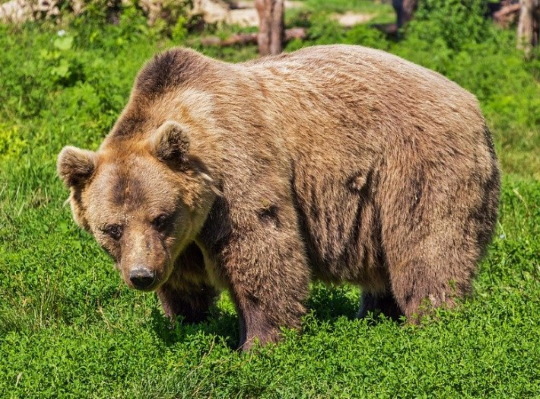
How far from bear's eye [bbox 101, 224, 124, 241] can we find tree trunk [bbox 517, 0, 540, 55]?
1061 cm

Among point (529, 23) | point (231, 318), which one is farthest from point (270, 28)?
point (231, 318)

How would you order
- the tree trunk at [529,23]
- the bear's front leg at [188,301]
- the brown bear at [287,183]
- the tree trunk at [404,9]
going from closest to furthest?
the brown bear at [287,183] < the bear's front leg at [188,301] < the tree trunk at [529,23] < the tree trunk at [404,9]

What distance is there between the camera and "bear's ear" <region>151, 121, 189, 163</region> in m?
5.93

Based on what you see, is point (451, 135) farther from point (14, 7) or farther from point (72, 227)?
point (14, 7)

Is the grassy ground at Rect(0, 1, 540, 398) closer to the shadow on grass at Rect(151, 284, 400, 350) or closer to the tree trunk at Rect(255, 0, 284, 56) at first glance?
the shadow on grass at Rect(151, 284, 400, 350)

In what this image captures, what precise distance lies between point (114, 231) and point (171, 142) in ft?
1.95

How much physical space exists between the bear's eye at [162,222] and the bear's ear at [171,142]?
0.33 m

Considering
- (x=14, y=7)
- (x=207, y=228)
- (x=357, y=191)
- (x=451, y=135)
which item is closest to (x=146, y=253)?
(x=207, y=228)

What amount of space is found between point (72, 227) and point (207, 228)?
2.52 metres

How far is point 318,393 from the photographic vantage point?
564cm

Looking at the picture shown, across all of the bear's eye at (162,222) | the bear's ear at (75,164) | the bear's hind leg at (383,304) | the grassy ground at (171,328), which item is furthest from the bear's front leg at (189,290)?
the bear's hind leg at (383,304)

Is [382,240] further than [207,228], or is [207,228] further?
[382,240]

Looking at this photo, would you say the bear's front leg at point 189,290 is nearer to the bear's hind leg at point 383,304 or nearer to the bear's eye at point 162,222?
the bear's eye at point 162,222

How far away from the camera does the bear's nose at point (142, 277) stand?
5.82m
